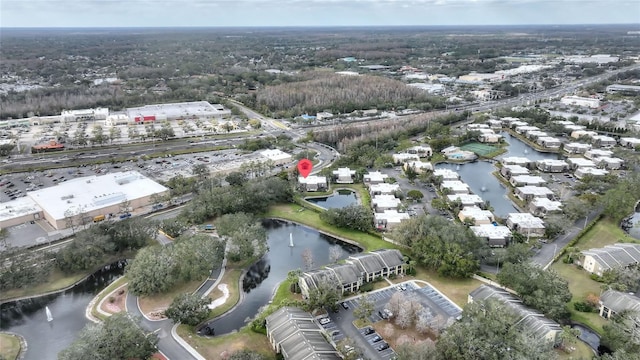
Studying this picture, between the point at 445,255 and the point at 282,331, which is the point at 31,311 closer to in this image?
the point at 282,331

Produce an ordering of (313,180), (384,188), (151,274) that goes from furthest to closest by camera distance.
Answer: (313,180)
(384,188)
(151,274)

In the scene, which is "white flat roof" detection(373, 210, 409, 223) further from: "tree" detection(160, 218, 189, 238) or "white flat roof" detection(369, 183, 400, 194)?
"tree" detection(160, 218, 189, 238)

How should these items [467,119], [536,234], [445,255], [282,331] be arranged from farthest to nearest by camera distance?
1. [467,119]
2. [536,234]
3. [445,255]
4. [282,331]

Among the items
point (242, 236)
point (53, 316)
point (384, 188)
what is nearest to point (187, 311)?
point (242, 236)

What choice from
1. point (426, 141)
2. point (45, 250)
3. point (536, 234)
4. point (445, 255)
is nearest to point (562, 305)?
point (445, 255)

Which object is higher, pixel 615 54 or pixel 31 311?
pixel 615 54

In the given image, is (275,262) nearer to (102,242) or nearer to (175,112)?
(102,242)

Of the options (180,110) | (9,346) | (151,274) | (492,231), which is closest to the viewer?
(9,346)
